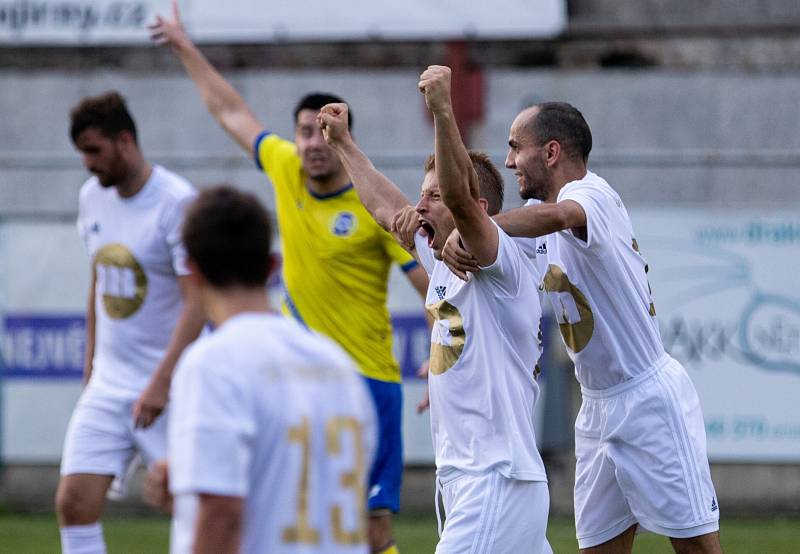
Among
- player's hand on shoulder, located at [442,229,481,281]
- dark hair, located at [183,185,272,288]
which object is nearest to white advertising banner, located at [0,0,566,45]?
player's hand on shoulder, located at [442,229,481,281]

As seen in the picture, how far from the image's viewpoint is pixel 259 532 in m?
2.97

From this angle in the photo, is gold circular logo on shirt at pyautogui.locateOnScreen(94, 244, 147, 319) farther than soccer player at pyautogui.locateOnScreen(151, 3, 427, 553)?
No

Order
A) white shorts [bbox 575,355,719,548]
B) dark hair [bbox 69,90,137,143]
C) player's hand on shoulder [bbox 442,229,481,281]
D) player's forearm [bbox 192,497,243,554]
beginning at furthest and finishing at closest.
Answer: dark hair [bbox 69,90,137,143] → white shorts [bbox 575,355,719,548] → player's hand on shoulder [bbox 442,229,481,281] → player's forearm [bbox 192,497,243,554]

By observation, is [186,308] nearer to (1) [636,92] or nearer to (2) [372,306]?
(2) [372,306]

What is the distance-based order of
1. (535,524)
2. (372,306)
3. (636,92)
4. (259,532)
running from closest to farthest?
(259,532)
(535,524)
(372,306)
(636,92)

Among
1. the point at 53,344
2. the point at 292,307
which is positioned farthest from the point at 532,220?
the point at 53,344

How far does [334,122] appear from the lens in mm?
5078

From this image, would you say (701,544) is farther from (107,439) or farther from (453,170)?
(107,439)

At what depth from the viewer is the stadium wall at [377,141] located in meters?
11.1

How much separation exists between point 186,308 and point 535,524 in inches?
77.4

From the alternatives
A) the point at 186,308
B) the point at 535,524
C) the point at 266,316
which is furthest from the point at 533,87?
the point at 266,316

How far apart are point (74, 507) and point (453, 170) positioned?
2493 mm

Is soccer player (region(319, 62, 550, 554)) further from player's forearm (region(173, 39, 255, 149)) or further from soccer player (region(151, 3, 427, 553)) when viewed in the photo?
player's forearm (region(173, 39, 255, 149))

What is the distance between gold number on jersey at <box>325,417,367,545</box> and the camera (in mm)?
3027
